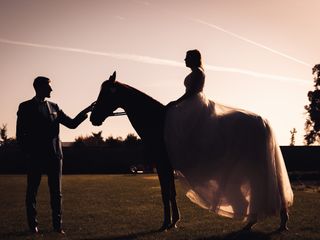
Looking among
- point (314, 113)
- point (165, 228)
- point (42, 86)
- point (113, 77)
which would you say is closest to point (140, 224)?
point (165, 228)

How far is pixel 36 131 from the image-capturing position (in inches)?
380

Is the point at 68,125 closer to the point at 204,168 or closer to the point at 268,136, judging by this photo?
the point at 204,168

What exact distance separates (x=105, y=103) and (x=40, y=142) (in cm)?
162

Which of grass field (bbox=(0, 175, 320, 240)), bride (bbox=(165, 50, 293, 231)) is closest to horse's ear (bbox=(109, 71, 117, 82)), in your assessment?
bride (bbox=(165, 50, 293, 231))

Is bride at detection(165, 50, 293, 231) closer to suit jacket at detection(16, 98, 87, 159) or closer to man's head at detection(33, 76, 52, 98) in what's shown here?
suit jacket at detection(16, 98, 87, 159)

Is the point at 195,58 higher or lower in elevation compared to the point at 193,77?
higher

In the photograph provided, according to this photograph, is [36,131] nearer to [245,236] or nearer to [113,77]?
[113,77]

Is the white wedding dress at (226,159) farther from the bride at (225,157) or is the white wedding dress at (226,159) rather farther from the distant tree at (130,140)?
the distant tree at (130,140)

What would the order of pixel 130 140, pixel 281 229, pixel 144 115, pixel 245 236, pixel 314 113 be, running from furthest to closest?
pixel 130 140, pixel 314 113, pixel 144 115, pixel 281 229, pixel 245 236

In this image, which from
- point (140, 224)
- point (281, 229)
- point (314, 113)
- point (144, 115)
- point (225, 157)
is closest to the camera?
point (225, 157)

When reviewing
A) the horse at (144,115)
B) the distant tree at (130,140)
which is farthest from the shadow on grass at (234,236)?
the distant tree at (130,140)

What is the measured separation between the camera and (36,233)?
9.58m

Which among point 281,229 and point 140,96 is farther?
point 140,96

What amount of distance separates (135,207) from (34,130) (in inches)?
243
